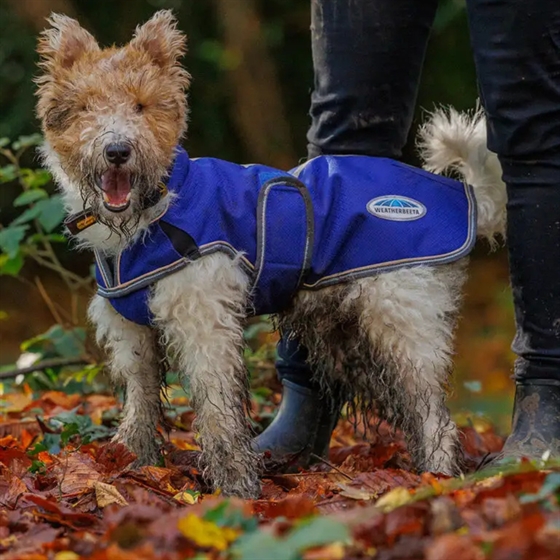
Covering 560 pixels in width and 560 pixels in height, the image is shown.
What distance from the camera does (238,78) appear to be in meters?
8.97

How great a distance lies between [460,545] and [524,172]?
1.80 metres

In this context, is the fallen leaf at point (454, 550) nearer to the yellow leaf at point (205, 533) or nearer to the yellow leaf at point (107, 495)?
the yellow leaf at point (205, 533)

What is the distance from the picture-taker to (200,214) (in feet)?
10.5

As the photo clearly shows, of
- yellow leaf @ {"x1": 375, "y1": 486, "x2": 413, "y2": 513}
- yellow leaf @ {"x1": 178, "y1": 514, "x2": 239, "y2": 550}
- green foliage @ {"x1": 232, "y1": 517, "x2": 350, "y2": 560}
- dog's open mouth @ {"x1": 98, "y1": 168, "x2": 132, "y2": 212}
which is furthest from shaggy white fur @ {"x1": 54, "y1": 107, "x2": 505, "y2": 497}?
green foliage @ {"x1": 232, "y1": 517, "x2": 350, "y2": 560}

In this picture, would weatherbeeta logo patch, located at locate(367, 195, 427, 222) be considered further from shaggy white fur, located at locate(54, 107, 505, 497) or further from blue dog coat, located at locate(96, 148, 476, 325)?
shaggy white fur, located at locate(54, 107, 505, 497)

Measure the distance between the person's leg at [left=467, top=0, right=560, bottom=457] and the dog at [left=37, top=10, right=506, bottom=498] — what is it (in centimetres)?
23

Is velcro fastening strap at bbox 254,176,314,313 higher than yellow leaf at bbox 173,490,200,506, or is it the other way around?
velcro fastening strap at bbox 254,176,314,313

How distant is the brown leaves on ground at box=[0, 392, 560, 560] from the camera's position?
182 cm

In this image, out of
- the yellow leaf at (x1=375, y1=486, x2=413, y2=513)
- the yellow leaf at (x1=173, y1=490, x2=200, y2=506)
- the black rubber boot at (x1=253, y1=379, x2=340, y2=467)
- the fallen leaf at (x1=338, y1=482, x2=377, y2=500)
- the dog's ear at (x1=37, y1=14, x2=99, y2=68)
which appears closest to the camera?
the yellow leaf at (x1=375, y1=486, x2=413, y2=513)

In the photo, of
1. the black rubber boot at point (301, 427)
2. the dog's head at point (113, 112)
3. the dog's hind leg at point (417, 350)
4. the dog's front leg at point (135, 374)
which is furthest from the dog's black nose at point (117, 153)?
the black rubber boot at point (301, 427)

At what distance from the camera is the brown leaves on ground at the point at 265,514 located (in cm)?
Result: 182

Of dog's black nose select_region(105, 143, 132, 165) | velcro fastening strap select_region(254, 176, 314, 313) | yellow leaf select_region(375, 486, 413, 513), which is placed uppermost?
dog's black nose select_region(105, 143, 132, 165)

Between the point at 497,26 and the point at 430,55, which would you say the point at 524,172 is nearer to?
the point at 497,26

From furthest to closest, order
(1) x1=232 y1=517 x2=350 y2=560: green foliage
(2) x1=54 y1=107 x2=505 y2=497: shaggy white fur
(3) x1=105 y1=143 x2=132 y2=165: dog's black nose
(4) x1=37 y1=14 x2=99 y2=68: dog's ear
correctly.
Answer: (4) x1=37 y1=14 x2=99 y2=68: dog's ear → (2) x1=54 y1=107 x2=505 y2=497: shaggy white fur → (3) x1=105 y1=143 x2=132 y2=165: dog's black nose → (1) x1=232 y1=517 x2=350 y2=560: green foliage
